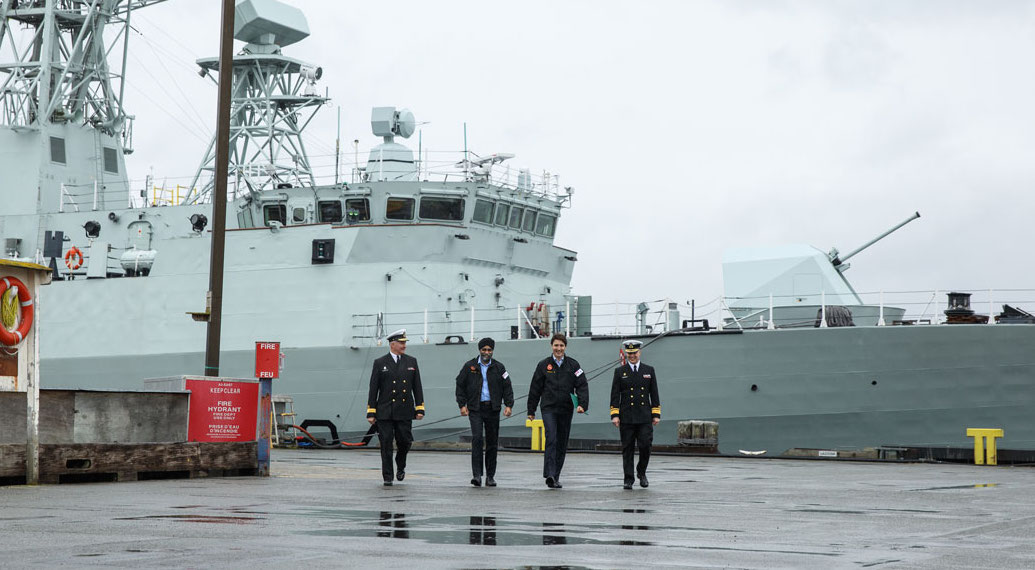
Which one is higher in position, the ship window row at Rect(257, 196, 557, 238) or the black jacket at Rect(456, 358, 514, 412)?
the ship window row at Rect(257, 196, 557, 238)

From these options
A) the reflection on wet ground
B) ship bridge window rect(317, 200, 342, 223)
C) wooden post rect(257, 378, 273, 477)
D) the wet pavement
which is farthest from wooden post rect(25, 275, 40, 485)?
ship bridge window rect(317, 200, 342, 223)

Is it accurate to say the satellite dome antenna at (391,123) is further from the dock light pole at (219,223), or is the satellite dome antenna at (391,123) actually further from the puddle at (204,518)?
the puddle at (204,518)

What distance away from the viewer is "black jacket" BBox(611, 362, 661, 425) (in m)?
11.9

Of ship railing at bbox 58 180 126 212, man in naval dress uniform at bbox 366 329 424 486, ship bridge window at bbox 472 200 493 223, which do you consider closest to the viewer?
man in naval dress uniform at bbox 366 329 424 486

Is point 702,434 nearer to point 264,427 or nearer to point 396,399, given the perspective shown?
point 396,399

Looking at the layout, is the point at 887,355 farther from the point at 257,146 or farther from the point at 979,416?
the point at 257,146

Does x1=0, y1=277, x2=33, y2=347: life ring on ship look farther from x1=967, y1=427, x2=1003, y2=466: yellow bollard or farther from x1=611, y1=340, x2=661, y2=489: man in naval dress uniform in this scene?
x1=967, y1=427, x2=1003, y2=466: yellow bollard

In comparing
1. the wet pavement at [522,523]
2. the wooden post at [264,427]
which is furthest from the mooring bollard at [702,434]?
the wooden post at [264,427]

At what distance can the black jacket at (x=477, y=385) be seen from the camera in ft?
40.0

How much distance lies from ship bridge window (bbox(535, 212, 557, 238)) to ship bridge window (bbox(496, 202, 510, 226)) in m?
1.21

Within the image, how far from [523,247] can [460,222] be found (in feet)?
6.12

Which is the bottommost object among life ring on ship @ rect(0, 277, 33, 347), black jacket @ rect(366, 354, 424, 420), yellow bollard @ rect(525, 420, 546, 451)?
yellow bollard @ rect(525, 420, 546, 451)

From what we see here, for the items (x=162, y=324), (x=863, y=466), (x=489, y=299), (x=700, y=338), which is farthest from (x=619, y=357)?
(x=162, y=324)

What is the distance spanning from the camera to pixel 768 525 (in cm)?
739
